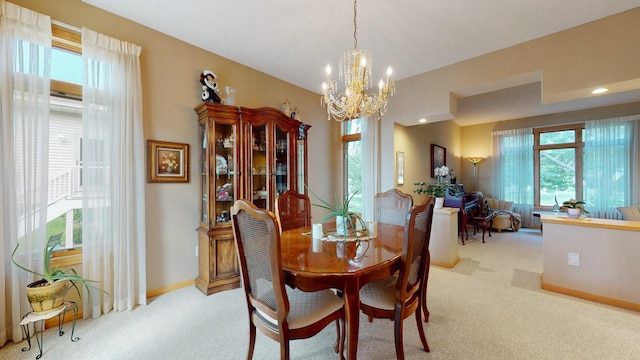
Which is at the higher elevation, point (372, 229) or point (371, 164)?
point (371, 164)

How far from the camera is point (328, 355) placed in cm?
172

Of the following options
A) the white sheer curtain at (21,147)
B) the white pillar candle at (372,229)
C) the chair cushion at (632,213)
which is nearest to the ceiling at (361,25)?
the white sheer curtain at (21,147)

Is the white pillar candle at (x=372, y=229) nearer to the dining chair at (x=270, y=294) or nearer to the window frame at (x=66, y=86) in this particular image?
the dining chair at (x=270, y=294)

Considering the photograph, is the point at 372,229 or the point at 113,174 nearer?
the point at 372,229

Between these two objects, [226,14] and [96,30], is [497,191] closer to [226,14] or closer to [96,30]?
[226,14]

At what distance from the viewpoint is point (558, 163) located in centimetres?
580

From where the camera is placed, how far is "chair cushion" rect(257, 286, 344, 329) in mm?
1367

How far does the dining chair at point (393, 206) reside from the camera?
2.55m

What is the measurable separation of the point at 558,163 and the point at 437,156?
2953 millimetres

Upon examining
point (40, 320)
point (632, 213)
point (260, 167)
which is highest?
point (260, 167)

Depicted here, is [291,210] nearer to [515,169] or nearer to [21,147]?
[21,147]

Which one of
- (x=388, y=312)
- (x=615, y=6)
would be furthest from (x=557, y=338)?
(x=615, y=6)

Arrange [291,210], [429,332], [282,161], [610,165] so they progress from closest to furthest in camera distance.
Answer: [429,332]
[291,210]
[282,161]
[610,165]

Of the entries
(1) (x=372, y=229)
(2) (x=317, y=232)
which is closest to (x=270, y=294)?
(2) (x=317, y=232)
